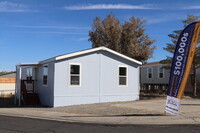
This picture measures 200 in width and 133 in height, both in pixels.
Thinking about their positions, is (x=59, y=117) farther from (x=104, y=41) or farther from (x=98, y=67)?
(x=104, y=41)

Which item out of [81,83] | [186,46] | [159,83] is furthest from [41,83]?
[159,83]

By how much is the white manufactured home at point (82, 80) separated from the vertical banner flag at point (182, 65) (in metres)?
7.12

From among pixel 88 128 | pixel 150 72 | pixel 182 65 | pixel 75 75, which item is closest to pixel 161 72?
pixel 150 72

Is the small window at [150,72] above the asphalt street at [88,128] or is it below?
above

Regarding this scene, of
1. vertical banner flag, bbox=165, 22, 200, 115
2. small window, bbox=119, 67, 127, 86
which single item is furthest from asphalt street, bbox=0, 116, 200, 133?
small window, bbox=119, 67, 127, 86

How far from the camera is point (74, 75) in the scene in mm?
16391

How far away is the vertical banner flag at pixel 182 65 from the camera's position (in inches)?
406

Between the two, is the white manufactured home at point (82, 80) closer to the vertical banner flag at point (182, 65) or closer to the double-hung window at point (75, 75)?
the double-hung window at point (75, 75)

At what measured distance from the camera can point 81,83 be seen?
16.6 m

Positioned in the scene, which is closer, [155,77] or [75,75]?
[75,75]

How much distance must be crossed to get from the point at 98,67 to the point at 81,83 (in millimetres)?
1734

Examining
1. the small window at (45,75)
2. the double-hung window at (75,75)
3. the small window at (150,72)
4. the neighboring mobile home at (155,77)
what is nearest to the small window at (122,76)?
the double-hung window at (75,75)

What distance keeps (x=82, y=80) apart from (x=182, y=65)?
25.6ft

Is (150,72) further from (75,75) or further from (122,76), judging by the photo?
(75,75)
